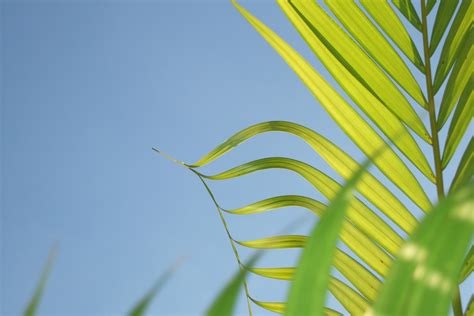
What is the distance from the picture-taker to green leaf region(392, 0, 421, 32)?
716mm

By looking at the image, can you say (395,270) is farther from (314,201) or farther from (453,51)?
(453,51)

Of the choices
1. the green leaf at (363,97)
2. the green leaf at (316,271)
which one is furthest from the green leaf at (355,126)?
the green leaf at (316,271)

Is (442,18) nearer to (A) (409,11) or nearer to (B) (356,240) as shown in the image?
(A) (409,11)

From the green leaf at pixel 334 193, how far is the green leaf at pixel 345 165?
0.04ft

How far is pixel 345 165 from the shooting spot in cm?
62

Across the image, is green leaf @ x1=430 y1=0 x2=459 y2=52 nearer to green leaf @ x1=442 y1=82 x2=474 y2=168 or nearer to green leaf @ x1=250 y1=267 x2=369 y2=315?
green leaf @ x1=442 y1=82 x2=474 y2=168

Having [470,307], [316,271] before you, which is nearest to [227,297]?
[316,271]

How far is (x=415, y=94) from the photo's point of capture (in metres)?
0.68

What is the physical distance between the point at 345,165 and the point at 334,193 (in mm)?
30

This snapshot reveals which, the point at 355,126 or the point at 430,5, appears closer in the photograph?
the point at 355,126

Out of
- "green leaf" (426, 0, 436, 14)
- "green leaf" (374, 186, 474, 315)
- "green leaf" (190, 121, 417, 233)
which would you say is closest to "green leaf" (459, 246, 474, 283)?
"green leaf" (190, 121, 417, 233)

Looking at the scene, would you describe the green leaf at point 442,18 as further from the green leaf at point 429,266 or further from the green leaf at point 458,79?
the green leaf at point 429,266

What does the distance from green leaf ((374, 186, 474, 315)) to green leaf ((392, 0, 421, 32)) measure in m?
0.60

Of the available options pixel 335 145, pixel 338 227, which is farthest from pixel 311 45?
pixel 338 227
